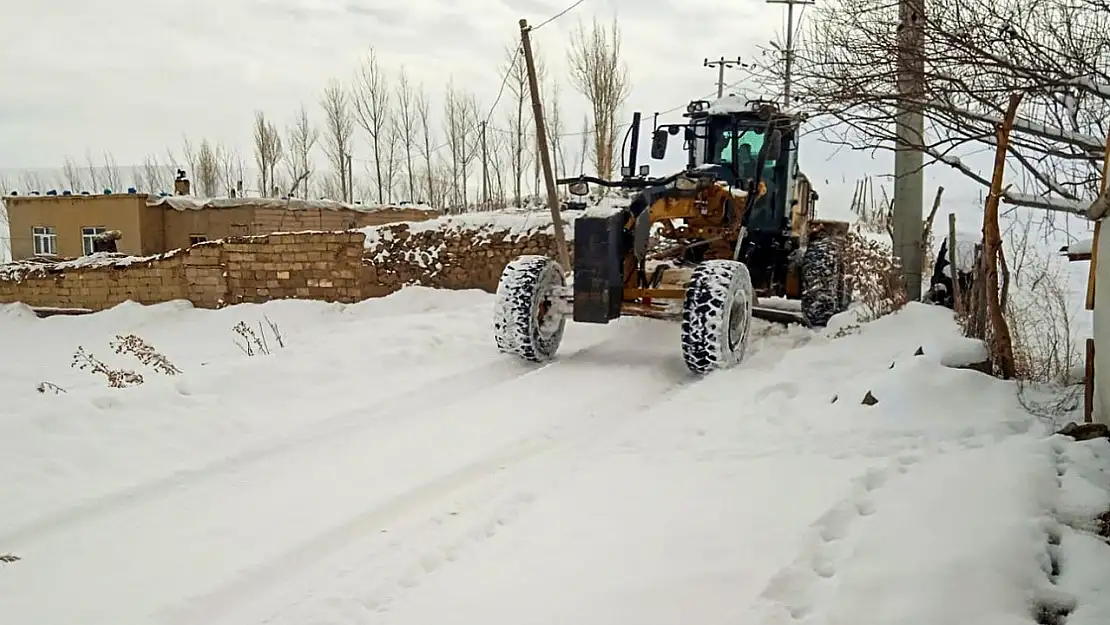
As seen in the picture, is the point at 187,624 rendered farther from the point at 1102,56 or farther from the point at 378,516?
the point at 1102,56

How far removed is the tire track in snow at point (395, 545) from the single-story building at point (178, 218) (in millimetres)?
19443

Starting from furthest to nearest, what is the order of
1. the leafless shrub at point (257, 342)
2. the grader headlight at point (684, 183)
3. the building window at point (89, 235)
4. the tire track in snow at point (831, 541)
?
the building window at point (89, 235)
the leafless shrub at point (257, 342)
the grader headlight at point (684, 183)
the tire track in snow at point (831, 541)

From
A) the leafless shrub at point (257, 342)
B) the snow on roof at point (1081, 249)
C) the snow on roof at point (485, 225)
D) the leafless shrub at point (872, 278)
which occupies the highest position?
the snow on roof at point (485, 225)

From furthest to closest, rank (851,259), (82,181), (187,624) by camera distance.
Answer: (82,181), (851,259), (187,624)

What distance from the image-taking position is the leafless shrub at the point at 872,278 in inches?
335

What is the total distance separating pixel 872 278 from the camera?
9.75 metres

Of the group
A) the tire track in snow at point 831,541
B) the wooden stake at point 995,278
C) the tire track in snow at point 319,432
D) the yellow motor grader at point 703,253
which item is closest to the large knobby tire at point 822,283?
the yellow motor grader at point 703,253

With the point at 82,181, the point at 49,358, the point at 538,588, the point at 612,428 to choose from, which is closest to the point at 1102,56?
the point at 612,428

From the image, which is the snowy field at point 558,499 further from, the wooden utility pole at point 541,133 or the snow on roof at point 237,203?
the snow on roof at point 237,203

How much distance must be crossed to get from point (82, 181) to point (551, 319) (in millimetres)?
42697

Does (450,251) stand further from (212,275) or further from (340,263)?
(212,275)

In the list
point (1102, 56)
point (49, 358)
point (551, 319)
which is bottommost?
point (49, 358)

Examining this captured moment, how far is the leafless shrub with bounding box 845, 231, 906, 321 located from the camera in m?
8.52

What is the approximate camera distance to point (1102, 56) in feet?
15.4
